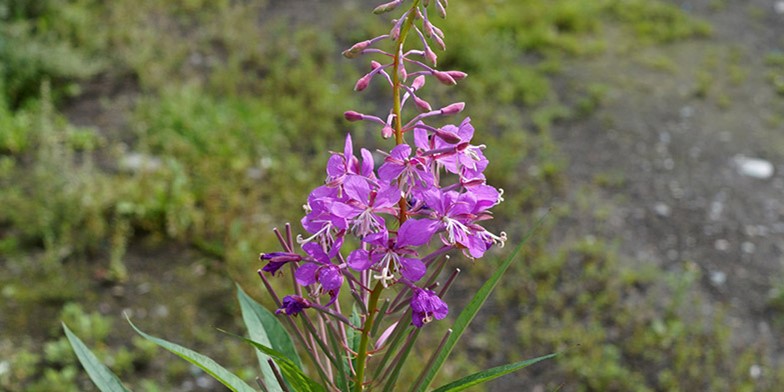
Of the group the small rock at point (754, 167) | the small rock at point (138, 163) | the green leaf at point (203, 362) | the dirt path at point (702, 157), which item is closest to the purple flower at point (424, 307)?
the green leaf at point (203, 362)

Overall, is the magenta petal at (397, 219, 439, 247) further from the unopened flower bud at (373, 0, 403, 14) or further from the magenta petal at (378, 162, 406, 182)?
the unopened flower bud at (373, 0, 403, 14)

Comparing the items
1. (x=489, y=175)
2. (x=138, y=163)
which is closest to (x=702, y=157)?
(x=489, y=175)

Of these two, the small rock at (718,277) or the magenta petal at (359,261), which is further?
the small rock at (718,277)

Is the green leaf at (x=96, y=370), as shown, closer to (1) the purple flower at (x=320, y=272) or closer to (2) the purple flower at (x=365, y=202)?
(1) the purple flower at (x=320, y=272)

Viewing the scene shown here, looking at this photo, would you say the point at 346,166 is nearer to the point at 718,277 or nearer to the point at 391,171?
the point at 391,171

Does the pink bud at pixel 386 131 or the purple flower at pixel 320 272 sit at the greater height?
the pink bud at pixel 386 131
